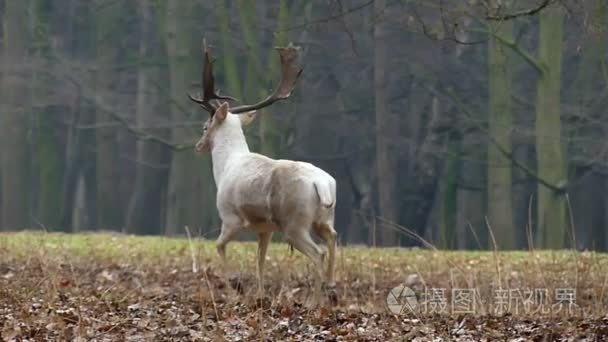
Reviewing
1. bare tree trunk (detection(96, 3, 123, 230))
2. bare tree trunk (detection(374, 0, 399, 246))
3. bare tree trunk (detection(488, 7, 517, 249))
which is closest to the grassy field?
bare tree trunk (detection(488, 7, 517, 249))

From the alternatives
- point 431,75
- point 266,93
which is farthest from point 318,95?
point 266,93

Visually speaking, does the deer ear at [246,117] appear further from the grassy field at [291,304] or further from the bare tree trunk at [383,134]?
the bare tree trunk at [383,134]

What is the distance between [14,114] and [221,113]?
24.2m

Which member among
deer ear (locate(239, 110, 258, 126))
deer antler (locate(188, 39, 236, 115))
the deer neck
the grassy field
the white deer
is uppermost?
deer antler (locate(188, 39, 236, 115))

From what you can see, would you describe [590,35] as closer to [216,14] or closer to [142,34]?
[216,14]

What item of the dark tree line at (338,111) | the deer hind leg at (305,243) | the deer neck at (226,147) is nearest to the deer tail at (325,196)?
the deer hind leg at (305,243)

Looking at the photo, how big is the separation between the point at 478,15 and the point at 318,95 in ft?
74.2

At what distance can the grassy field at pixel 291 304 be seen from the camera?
10.2 meters

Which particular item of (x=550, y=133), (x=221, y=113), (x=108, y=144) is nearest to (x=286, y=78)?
(x=221, y=113)

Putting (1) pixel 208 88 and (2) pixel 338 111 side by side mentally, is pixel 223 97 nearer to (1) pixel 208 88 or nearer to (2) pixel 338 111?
(1) pixel 208 88

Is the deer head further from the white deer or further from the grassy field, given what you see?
the grassy field

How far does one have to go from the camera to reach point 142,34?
1698 inches

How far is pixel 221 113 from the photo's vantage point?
14.8m

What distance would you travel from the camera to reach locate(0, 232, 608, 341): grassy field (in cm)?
1023
